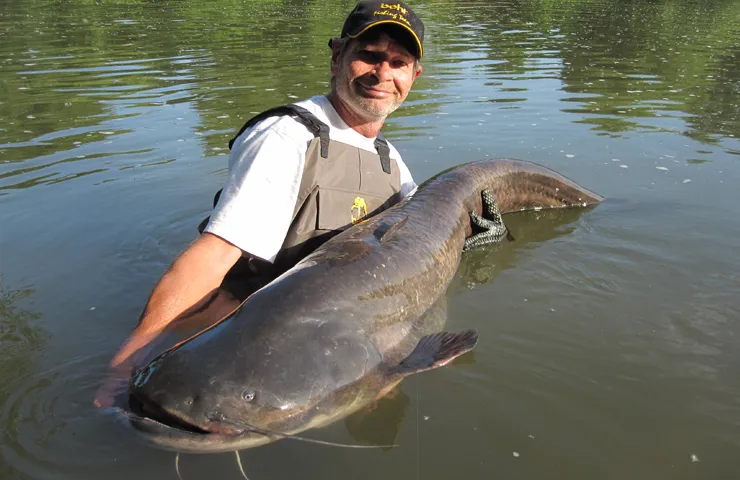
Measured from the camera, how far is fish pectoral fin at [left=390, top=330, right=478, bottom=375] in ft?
8.81

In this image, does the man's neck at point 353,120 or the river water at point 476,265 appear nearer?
the river water at point 476,265

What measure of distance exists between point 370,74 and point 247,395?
7.12ft

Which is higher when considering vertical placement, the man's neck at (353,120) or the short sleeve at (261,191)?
the man's neck at (353,120)

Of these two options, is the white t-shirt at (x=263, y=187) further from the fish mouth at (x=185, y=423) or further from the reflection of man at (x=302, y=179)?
the fish mouth at (x=185, y=423)

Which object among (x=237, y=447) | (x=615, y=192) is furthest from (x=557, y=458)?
(x=615, y=192)

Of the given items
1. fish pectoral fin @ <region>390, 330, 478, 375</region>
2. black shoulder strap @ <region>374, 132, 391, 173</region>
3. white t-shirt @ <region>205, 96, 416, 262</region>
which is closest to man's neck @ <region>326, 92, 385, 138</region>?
black shoulder strap @ <region>374, 132, 391, 173</region>

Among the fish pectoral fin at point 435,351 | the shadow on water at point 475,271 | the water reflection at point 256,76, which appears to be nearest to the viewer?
the fish pectoral fin at point 435,351

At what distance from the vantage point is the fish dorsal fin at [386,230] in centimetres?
324

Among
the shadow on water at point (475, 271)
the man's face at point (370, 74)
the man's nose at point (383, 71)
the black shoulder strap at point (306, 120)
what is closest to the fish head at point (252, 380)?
the shadow on water at point (475, 271)

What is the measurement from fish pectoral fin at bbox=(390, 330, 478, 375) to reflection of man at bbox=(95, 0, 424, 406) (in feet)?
2.94

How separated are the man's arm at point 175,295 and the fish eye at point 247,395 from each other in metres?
0.66

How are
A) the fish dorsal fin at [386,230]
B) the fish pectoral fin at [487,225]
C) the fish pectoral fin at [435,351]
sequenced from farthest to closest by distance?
the fish pectoral fin at [487,225]
the fish dorsal fin at [386,230]
the fish pectoral fin at [435,351]

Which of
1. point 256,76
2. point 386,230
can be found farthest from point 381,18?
point 256,76

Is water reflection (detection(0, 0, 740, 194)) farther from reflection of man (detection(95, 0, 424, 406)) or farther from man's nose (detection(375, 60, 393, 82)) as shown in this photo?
man's nose (detection(375, 60, 393, 82))
